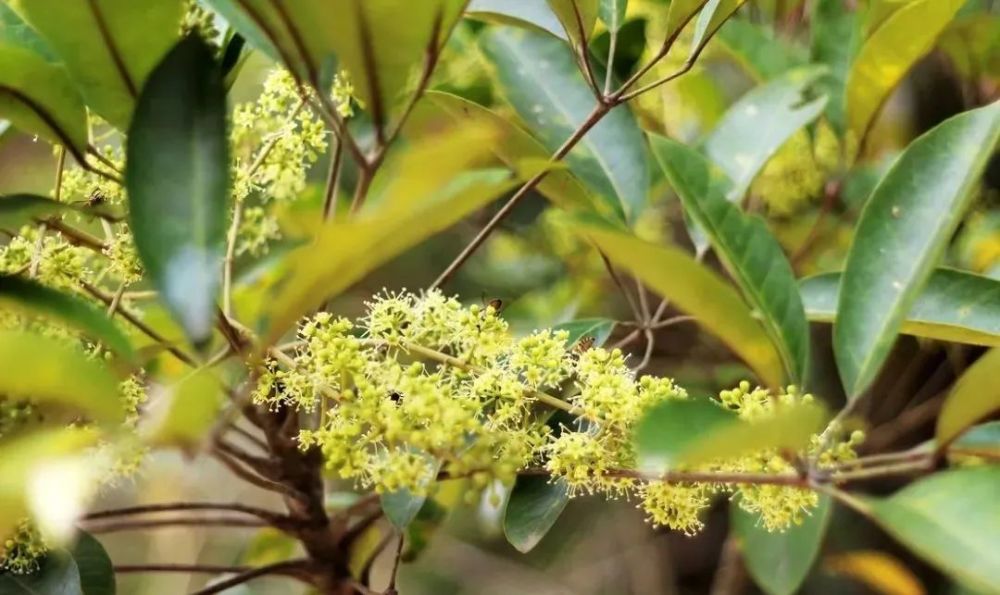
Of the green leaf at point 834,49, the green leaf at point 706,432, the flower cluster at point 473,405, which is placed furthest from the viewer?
the green leaf at point 834,49

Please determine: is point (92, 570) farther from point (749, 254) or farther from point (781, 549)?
point (781, 549)

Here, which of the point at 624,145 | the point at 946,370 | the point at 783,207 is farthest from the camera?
the point at 946,370

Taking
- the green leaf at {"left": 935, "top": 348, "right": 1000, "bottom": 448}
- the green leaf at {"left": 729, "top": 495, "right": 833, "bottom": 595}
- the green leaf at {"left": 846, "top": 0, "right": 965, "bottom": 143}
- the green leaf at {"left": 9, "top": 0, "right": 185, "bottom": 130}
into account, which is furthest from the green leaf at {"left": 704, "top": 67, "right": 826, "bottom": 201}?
the green leaf at {"left": 9, "top": 0, "right": 185, "bottom": 130}

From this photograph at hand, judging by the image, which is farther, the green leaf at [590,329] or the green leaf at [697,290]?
the green leaf at [590,329]

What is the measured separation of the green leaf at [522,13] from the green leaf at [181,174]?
0.35m

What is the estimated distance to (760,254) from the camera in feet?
2.10

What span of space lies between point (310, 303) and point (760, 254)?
0.31 m

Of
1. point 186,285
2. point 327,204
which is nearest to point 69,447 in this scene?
point 186,285

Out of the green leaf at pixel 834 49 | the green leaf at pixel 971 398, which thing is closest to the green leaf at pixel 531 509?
the green leaf at pixel 971 398

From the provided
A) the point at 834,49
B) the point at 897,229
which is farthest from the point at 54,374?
the point at 834,49

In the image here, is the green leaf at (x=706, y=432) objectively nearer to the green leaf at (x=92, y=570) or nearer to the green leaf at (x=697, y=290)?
the green leaf at (x=697, y=290)

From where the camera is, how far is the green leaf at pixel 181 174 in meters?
0.46

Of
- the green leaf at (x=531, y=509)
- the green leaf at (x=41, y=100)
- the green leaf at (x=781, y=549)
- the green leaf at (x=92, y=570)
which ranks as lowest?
the green leaf at (x=781, y=549)

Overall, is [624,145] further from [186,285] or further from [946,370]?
[946,370]
